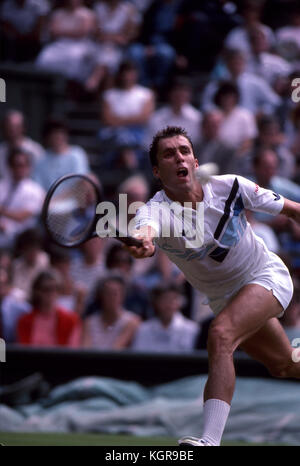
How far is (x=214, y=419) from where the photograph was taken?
4934 millimetres

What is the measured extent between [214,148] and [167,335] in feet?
7.28

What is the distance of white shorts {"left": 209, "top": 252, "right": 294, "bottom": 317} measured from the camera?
5.48m

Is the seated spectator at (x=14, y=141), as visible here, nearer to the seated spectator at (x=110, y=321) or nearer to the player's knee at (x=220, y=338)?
the seated spectator at (x=110, y=321)

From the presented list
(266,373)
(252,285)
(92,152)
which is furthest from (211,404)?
(92,152)

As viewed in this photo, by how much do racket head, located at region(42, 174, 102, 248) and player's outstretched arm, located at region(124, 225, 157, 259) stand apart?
0.51 metres

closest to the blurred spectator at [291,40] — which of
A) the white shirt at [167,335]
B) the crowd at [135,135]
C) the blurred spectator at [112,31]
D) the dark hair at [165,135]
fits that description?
the crowd at [135,135]

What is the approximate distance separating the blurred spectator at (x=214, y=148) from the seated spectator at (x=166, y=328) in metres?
1.62

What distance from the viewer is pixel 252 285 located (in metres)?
5.43

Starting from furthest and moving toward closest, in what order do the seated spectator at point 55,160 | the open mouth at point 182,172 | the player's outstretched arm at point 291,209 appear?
1. the seated spectator at point 55,160
2. the player's outstretched arm at point 291,209
3. the open mouth at point 182,172

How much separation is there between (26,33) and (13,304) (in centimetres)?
531

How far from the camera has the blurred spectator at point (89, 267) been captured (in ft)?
31.2

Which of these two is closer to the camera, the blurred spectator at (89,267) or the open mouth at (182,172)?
the open mouth at (182,172)

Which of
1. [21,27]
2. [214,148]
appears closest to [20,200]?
[214,148]
